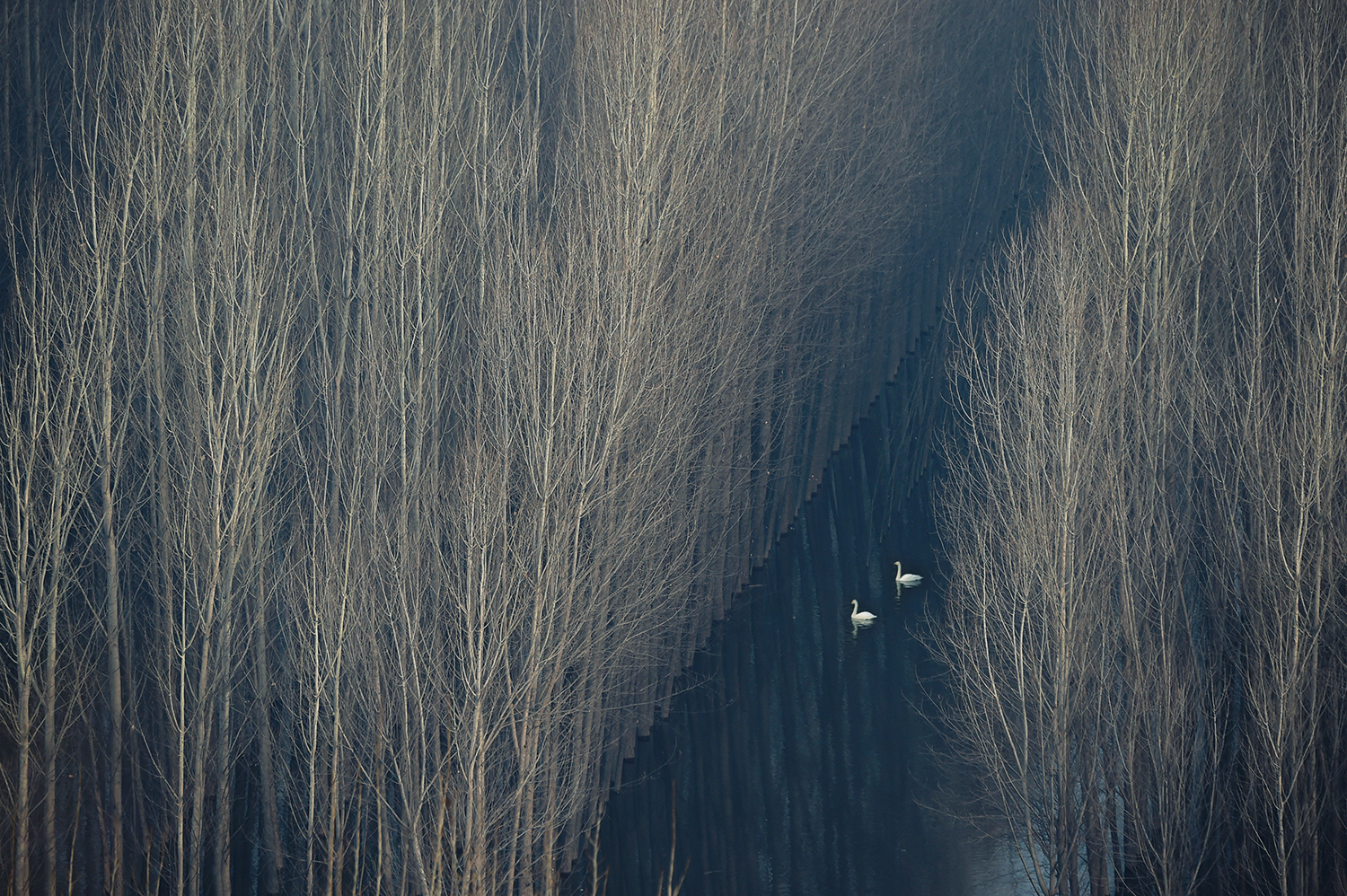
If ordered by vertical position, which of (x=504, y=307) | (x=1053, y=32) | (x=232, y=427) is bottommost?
(x=232, y=427)

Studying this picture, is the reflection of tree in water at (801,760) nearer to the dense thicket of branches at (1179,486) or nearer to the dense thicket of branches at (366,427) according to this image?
the dense thicket of branches at (366,427)

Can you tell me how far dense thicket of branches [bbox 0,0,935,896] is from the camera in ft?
32.2

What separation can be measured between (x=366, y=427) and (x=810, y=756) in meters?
7.28

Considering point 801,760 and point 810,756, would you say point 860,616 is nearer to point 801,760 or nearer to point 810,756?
point 810,756

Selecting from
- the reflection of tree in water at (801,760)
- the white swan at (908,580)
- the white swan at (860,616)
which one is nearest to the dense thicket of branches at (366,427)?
the reflection of tree in water at (801,760)

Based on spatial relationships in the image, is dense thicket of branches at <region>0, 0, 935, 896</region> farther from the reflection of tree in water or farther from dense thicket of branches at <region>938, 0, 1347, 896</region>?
dense thicket of branches at <region>938, 0, 1347, 896</region>

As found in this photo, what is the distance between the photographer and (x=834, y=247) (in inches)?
754

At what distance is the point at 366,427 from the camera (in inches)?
514

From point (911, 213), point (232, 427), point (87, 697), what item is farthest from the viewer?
point (911, 213)

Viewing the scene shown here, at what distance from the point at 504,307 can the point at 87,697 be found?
239 inches

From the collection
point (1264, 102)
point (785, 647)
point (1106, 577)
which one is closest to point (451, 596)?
point (1106, 577)

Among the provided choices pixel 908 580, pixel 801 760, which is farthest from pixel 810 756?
pixel 908 580

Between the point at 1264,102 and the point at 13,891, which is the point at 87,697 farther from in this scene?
the point at 1264,102

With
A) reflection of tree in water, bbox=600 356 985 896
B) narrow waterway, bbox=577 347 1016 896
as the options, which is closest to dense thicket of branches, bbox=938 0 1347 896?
narrow waterway, bbox=577 347 1016 896
